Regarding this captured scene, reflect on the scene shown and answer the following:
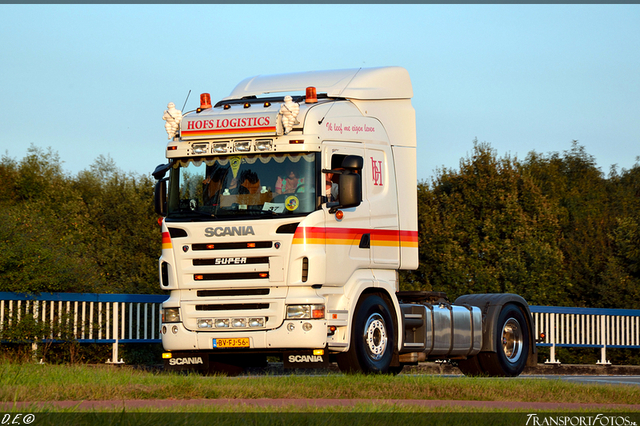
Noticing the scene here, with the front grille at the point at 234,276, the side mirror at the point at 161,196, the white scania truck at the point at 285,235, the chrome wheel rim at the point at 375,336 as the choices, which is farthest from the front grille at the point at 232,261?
the chrome wheel rim at the point at 375,336

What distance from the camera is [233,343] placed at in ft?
38.6

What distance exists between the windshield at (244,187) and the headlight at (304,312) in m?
1.27

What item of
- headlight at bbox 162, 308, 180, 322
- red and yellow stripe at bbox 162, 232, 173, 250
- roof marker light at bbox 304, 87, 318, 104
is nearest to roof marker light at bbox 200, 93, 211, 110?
roof marker light at bbox 304, 87, 318, 104

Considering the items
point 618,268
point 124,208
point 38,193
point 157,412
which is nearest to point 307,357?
point 157,412

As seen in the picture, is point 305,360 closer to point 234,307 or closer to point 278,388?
point 234,307

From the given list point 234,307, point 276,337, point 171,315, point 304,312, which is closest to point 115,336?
point 171,315

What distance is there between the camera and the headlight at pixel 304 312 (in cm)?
1157

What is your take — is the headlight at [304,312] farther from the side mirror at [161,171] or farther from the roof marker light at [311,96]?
the roof marker light at [311,96]

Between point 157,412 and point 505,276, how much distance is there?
99.8 ft

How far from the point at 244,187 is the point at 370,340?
114 inches

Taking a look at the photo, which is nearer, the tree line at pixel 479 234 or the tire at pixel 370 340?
the tire at pixel 370 340

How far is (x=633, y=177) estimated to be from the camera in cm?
6675

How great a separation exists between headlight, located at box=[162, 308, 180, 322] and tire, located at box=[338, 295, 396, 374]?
236cm

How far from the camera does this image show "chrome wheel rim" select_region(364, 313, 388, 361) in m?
12.5
